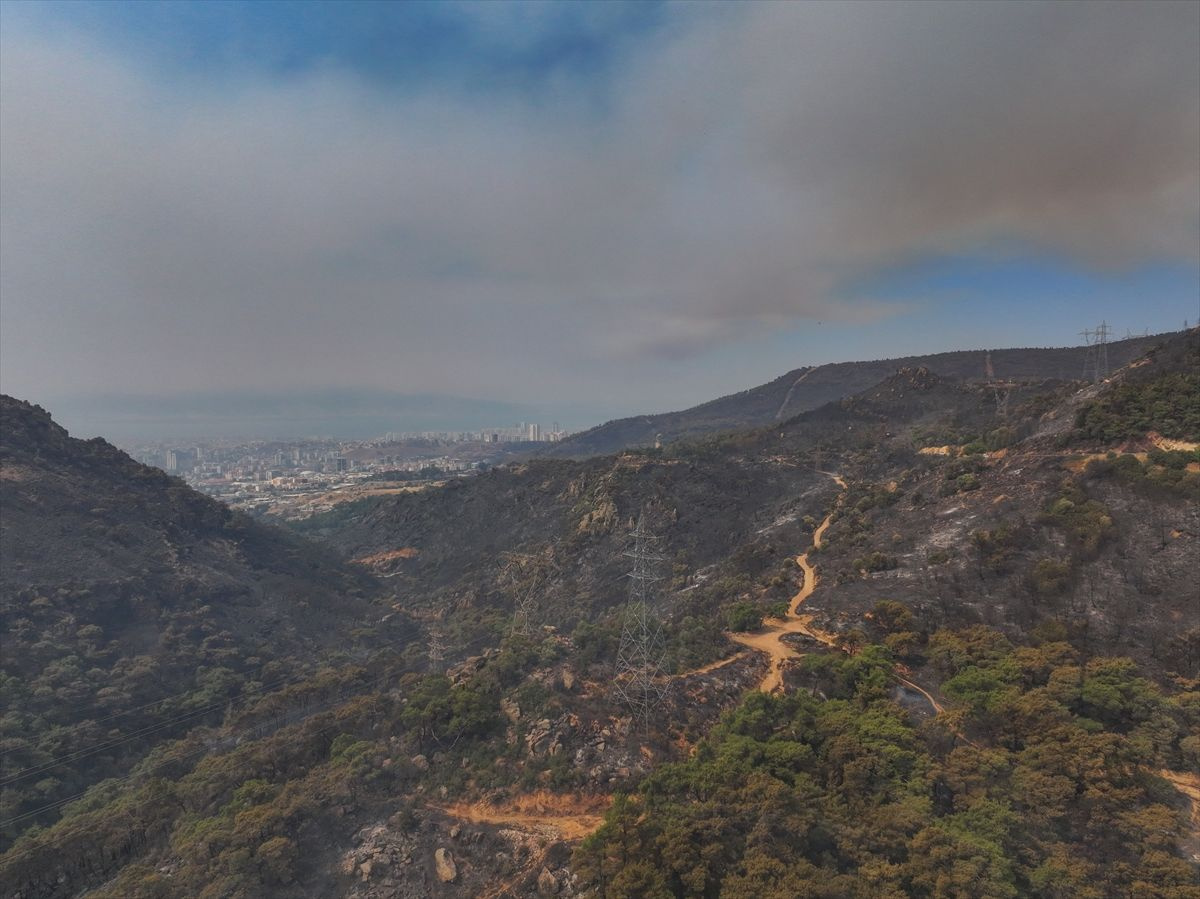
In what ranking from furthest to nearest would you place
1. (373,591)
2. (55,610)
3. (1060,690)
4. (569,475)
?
(569,475), (373,591), (55,610), (1060,690)

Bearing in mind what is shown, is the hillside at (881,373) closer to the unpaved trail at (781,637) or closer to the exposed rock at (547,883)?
the unpaved trail at (781,637)

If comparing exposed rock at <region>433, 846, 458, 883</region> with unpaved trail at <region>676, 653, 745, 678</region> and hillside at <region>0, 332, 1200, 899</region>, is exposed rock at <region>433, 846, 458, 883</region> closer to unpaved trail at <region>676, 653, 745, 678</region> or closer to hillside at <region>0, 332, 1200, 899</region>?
hillside at <region>0, 332, 1200, 899</region>

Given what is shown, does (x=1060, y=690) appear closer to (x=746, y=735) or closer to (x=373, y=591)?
(x=746, y=735)

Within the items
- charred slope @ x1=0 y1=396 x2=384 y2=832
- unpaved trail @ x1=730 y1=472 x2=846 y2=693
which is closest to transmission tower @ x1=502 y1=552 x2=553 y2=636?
charred slope @ x1=0 y1=396 x2=384 y2=832

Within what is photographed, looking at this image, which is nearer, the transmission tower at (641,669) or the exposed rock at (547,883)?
the exposed rock at (547,883)

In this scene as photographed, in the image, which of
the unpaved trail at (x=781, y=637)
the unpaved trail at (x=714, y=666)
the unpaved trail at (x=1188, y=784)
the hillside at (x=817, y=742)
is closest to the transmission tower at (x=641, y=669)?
the hillside at (x=817, y=742)

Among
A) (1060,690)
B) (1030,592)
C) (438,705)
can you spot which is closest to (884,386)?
(1030,592)
